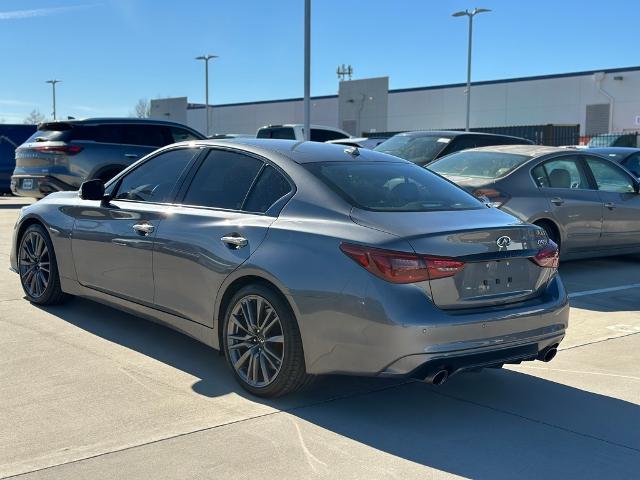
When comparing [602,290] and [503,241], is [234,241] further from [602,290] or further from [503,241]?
[602,290]

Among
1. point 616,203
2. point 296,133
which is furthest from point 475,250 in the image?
point 296,133

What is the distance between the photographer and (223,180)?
16.9 ft

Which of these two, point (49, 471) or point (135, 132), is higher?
point (135, 132)

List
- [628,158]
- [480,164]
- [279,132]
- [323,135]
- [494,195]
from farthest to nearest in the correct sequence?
1. [323,135]
2. [279,132]
3. [628,158]
4. [480,164]
5. [494,195]

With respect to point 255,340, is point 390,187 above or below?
above

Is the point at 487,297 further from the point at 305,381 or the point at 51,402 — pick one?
the point at 51,402

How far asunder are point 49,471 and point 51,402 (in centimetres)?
92

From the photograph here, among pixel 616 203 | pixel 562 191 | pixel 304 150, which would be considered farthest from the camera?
pixel 616 203

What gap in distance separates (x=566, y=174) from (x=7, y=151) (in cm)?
1391

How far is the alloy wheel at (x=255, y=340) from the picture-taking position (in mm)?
4430

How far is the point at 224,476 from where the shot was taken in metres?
3.51

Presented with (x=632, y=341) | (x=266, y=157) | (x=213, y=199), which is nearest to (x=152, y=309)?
(x=213, y=199)

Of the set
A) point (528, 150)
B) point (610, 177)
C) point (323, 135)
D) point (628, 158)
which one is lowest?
point (610, 177)

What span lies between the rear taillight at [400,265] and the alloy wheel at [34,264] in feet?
11.6
